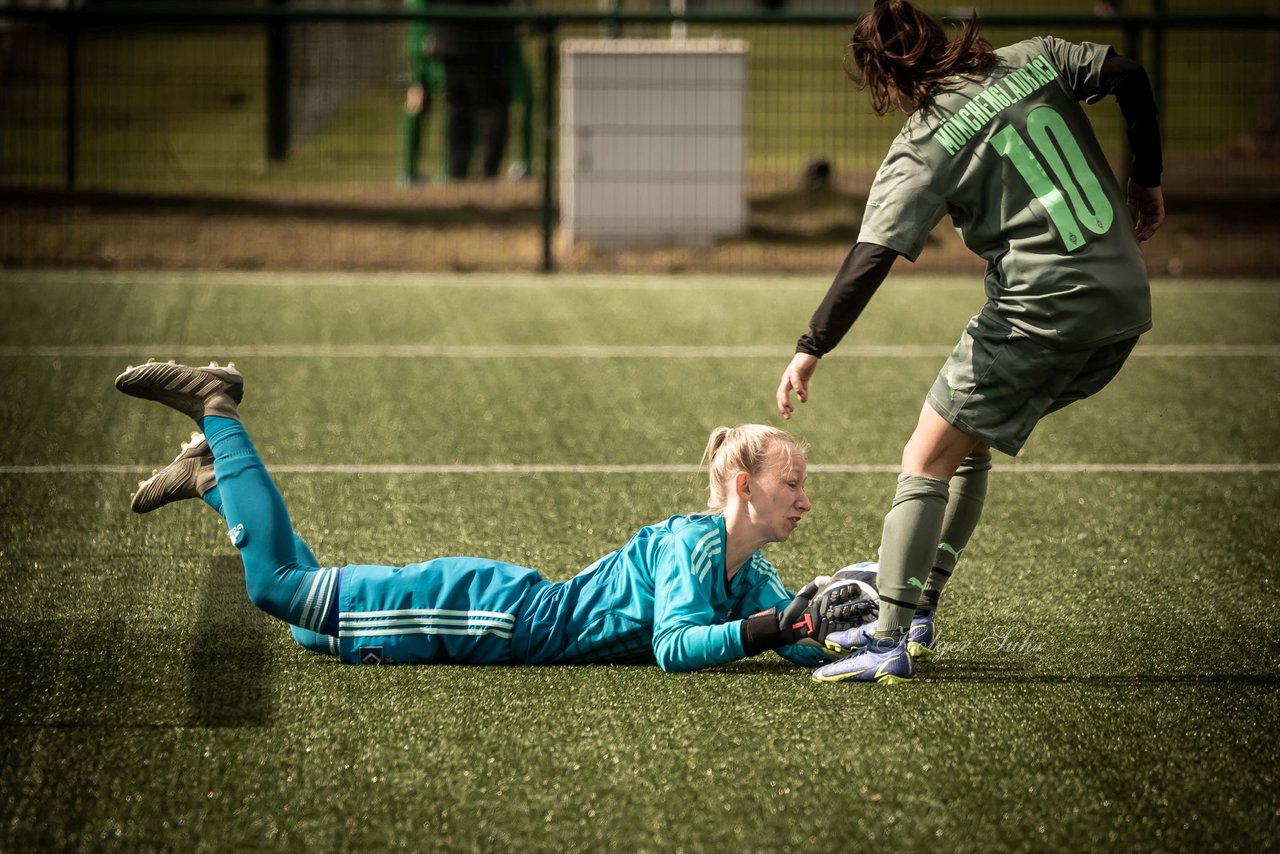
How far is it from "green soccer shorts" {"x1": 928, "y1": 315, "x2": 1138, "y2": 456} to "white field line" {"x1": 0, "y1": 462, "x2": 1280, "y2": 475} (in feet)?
7.53

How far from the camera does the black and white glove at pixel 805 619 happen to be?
10.9 ft

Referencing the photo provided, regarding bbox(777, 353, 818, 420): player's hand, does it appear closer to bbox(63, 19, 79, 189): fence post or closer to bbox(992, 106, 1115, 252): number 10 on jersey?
bbox(992, 106, 1115, 252): number 10 on jersey

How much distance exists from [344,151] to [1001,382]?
11.5 m

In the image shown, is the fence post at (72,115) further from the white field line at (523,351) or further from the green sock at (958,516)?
the green sock at (958,516)

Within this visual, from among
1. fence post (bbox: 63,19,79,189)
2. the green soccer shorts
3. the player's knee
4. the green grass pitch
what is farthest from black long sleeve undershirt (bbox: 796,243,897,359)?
fence post (bbox: 63,19,79,189)

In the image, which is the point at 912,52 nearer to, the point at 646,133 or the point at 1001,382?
the point at 1001,382

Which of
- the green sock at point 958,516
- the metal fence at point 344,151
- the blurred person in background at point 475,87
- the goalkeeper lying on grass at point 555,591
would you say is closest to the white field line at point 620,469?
the green sock at point 958,516

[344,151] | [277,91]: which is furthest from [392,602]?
[344,151]

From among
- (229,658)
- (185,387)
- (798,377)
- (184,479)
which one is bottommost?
(229,658)

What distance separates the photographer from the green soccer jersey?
3305mm

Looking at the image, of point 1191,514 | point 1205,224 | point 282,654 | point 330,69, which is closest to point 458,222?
point 330,69

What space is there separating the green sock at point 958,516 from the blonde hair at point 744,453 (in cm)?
45

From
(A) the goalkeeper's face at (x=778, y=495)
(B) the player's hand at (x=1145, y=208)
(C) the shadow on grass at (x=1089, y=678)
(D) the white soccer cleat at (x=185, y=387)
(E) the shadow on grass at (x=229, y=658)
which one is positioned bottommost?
(E) the shadow on grass at (x=229, y=658)

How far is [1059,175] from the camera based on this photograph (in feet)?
10.9
